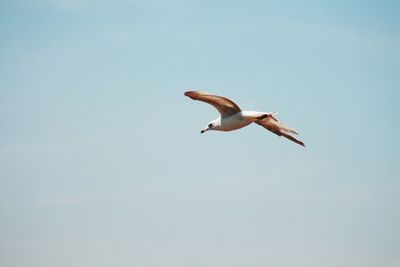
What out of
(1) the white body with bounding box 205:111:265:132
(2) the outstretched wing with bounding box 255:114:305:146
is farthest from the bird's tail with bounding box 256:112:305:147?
(1) the white body with bounding box 205:111:265:132

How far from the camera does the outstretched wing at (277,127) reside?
4044cm

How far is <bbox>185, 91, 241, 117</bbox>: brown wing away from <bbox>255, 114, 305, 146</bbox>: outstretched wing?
11.1ft

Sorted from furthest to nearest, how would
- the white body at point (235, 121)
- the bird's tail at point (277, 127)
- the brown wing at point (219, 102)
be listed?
the bird's tail at point (277, 127) → the white body at point (235, 121) → the brown wing at point (219, 102)

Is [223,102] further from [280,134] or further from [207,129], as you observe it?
[280,134]

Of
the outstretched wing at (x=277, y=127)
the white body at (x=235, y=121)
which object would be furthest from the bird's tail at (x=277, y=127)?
the white body at (x=235, y=121)

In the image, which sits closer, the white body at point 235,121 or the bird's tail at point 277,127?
the white body at point 235,121

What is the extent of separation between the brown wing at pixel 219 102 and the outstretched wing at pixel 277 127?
11.1 feet

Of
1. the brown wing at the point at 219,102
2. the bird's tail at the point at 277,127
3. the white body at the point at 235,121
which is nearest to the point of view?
the brown wing at the point at 219,102

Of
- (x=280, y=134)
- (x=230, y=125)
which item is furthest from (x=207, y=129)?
(x=280, y=134)

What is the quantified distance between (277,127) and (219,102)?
222 inches

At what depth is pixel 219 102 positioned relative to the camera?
1439 inches

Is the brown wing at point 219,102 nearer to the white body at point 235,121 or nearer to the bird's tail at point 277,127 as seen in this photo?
the white body at point 235,121

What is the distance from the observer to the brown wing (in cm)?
3534

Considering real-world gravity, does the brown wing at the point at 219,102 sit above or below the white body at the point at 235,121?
above
